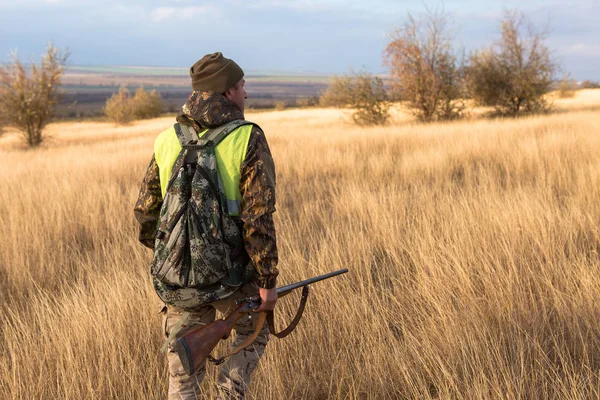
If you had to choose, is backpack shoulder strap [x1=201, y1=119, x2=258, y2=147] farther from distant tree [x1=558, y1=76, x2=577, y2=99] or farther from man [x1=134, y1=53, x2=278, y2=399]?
distant tree [x1=558, y1=76, x2=577, y2=99]

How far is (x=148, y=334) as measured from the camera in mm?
3113

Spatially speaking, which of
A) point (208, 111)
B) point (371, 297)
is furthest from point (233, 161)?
point (371, 297)

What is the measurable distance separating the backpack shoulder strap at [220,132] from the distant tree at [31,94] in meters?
21.1

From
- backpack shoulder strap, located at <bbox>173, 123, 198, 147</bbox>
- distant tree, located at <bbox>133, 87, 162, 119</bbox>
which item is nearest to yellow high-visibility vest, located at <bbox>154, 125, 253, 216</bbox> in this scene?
backpack shoulder strap, located at <bbox>173, 123, 198, 147</bbox>

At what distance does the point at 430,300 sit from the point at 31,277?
3.30m

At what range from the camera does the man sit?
201 centimetres

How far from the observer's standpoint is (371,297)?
3.57 meters

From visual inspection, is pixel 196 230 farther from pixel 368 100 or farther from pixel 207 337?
pixel 368 100

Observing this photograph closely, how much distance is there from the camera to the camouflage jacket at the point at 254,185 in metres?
2.00

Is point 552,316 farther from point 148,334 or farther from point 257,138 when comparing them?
point 148,334

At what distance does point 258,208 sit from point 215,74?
1.98 feet

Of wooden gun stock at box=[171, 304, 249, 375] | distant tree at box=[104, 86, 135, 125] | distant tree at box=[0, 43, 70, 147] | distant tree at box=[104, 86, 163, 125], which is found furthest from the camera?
distant tree at box=[104, 86, 163, 125]

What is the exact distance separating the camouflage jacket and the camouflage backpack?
6 centimetres

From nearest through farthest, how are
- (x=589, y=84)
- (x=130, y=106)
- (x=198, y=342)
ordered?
(x=198, y=342)
(x=130, y=106)
(x=589, y=84)
